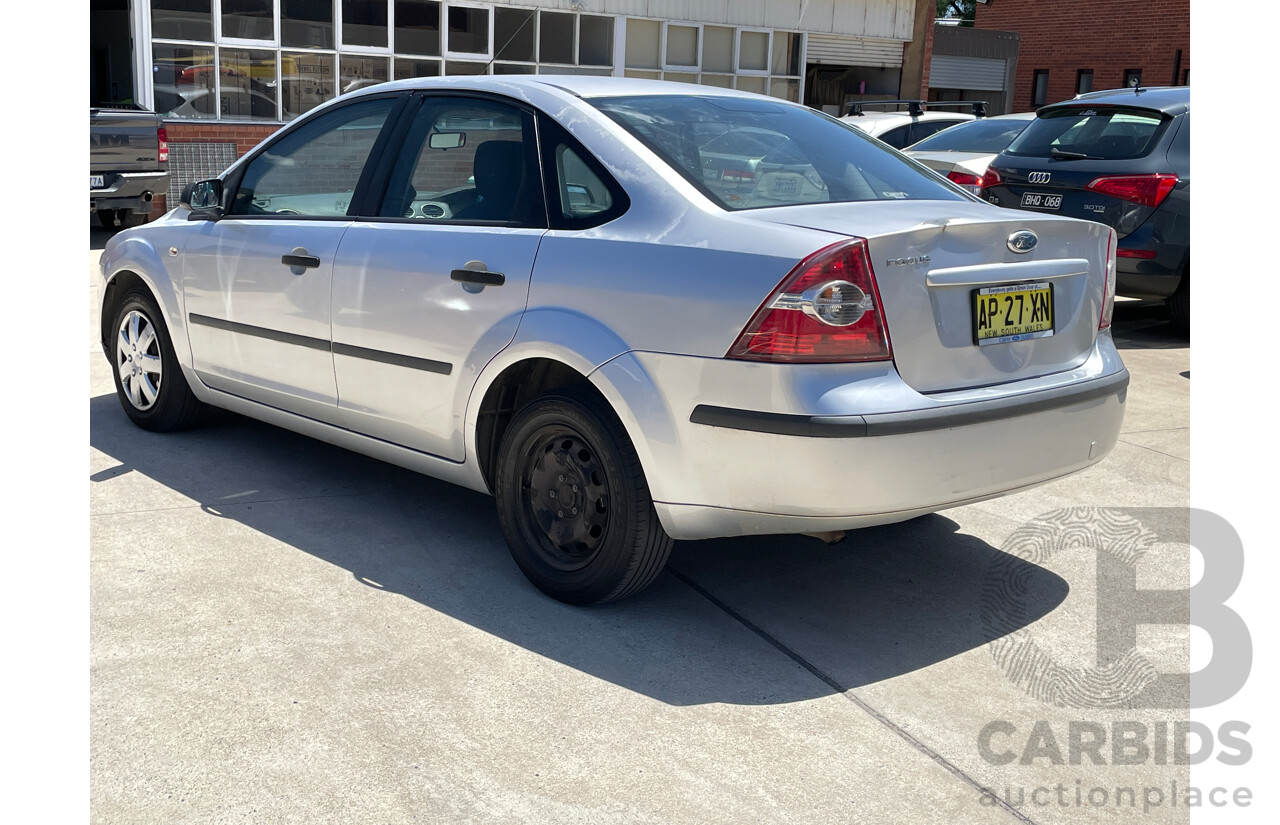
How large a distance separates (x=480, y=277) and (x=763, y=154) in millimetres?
972

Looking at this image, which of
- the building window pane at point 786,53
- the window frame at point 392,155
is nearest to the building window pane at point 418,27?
the building window pane at point 786,53

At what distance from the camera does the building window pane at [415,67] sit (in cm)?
1828

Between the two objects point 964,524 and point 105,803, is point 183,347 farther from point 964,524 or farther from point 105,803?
point 964,524

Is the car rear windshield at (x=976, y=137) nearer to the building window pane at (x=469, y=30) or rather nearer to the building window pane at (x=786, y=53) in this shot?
the building window pane at (x=469, y=30)

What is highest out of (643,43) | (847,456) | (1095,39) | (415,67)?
(1095,39)

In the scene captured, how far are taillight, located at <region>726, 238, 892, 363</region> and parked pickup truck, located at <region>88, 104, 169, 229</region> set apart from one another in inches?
478

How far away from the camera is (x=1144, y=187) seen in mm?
8422

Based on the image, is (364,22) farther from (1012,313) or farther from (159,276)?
(1012,313)

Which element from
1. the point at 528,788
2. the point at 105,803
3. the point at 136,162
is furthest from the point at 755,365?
the point at 136,162

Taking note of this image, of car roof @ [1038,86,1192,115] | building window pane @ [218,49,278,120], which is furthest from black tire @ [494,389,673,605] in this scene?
building window pane @ [218,49,278,120]

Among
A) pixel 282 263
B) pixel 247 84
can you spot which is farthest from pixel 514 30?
pixel 282 263

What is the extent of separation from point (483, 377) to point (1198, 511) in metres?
2.96

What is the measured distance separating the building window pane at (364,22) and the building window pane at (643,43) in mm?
4306


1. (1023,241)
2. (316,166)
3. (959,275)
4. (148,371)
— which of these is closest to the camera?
(959,275)
